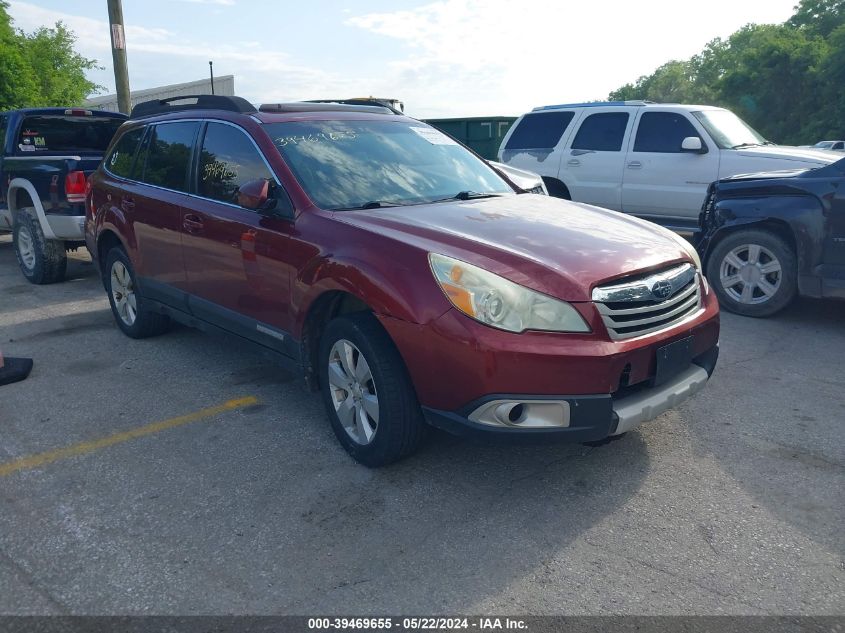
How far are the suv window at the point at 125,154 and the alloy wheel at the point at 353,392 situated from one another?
2.96m

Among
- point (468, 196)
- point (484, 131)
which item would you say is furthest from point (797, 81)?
point (468, 196)

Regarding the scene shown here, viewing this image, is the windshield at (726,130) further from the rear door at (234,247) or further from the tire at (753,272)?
the rear door at (234,247)

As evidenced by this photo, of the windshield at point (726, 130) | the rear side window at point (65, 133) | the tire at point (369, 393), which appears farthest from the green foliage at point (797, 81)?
the tire at point (369, 393)

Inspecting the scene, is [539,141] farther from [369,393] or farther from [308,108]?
[369,393]

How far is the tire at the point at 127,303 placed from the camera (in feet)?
18.8

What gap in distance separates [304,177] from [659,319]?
203cm

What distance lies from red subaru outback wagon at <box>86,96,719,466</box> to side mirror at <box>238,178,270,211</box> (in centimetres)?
1

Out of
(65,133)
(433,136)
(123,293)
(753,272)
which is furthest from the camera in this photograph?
(65,133)

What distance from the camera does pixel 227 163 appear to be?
4.54m

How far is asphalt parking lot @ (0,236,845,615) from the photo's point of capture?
2.71 meters

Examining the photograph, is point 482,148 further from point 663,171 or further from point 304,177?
point 304,177

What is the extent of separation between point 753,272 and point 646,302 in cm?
354

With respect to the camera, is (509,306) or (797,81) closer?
(509,306)

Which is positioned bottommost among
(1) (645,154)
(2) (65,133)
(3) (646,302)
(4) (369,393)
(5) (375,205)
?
(4) (369,393)
